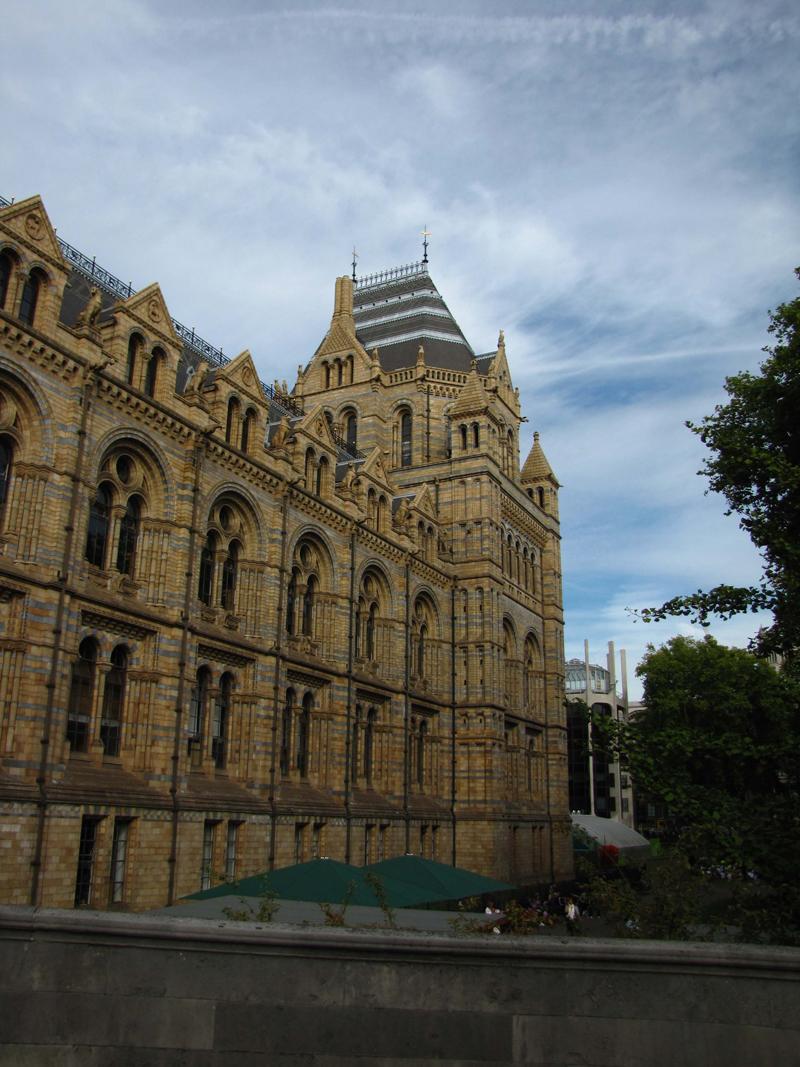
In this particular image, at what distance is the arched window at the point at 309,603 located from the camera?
121 ft

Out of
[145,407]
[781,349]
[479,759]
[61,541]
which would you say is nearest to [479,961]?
[781,349]

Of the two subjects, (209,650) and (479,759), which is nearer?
(209,650)

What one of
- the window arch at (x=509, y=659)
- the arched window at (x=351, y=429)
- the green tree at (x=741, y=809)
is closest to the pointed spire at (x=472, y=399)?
the arched window at (x=351, y=429)

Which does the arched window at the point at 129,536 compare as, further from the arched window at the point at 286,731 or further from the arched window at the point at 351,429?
the arched window at the point at 351,429

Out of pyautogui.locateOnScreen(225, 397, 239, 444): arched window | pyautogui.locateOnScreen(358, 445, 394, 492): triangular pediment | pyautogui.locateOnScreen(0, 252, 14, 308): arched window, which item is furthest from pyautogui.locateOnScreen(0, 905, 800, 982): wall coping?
pyautogui.locateOnScreen(358, 445, 394, 492): triangular pediment

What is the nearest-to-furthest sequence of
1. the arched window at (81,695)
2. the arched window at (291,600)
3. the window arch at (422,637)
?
the arched window at (81,695), the arched window at (291,600), the window arch at (422,637)

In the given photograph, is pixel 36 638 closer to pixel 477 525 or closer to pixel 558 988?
pixel 558 988

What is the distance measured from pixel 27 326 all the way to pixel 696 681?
49106 millimetres

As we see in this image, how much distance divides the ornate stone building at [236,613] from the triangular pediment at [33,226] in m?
0.09

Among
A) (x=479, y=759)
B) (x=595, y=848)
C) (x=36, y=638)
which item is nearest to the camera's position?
(x=36, y=638)

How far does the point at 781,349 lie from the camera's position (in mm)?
21703

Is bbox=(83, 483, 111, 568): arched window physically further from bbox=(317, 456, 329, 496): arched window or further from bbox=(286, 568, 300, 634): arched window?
bbox=(317, 456, 329, 496): arched window

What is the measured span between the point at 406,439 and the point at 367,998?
161 ft

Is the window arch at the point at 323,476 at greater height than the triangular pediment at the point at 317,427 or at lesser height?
lesser
